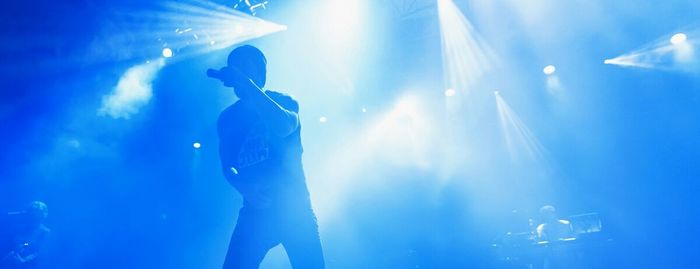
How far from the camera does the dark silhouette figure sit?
5.27 metres

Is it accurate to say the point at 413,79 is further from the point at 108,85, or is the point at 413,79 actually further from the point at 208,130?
the point at 108,85

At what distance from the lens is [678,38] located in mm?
8133

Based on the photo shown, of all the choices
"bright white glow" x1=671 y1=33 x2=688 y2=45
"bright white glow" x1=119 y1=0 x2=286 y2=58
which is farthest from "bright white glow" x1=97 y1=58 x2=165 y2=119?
"bright white glow" x1=671 y1=33 x2=688 y2=45

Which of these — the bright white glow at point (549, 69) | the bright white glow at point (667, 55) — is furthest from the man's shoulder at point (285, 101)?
the bright white glow at point (667, 55)

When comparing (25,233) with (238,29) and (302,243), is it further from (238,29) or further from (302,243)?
(302,243)

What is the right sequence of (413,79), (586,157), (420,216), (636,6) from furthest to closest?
1. (413,79)
2. (420,216)
3. (586,157)
4. (636,6)

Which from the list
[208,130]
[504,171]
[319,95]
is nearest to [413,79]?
[319,95]

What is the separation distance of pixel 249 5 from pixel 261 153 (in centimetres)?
552

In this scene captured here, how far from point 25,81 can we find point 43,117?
2.13 feet

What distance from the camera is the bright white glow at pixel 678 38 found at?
806cm

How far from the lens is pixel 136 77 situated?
7168mm

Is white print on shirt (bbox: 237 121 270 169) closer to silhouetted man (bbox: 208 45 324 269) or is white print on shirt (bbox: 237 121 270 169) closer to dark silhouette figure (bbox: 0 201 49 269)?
silhouetted man (bbox: 208 45 324 269)

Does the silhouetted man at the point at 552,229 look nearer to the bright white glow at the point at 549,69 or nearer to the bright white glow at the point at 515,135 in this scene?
the bright white glow at the point at 515,135

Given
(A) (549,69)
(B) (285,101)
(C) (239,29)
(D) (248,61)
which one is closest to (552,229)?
(A) (549,69)
